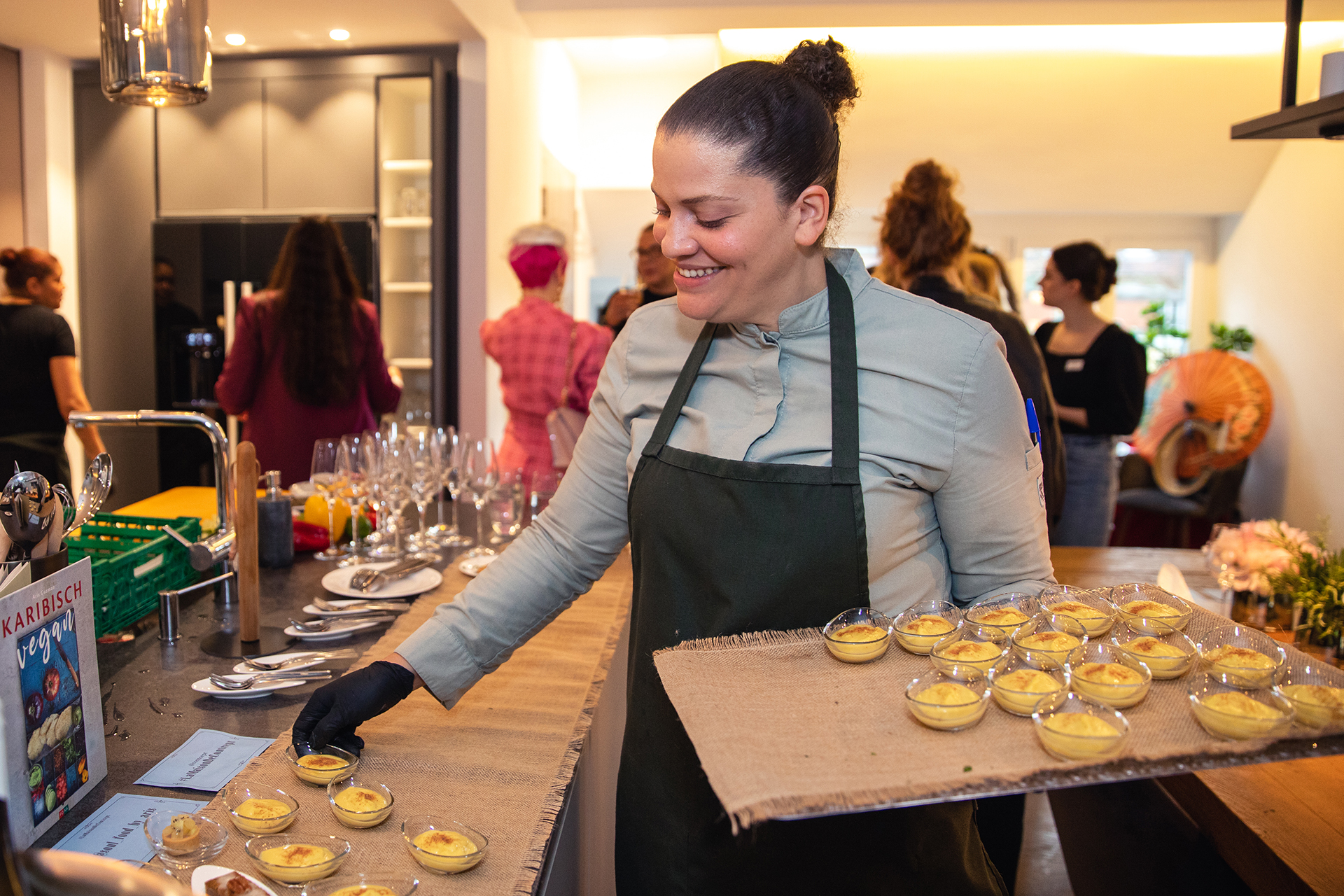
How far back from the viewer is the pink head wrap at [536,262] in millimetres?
3533

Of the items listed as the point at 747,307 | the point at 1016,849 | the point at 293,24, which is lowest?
the point at 1016,849

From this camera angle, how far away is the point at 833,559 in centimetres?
116

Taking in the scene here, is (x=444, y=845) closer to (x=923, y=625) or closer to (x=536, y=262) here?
(x=923, y=625)

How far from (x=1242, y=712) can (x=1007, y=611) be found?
0.91 feet

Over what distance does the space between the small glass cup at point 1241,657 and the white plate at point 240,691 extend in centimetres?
115

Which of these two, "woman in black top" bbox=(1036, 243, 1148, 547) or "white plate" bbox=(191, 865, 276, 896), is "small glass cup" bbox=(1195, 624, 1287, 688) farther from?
"woman in black top" bbox=(1036, 243, 1148, 547)

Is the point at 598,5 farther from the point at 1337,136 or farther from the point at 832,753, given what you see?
the point at 832,753

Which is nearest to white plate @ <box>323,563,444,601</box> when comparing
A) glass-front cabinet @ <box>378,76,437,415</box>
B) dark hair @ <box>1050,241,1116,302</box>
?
dark hair @ <box>1050,241,1116,302</box>

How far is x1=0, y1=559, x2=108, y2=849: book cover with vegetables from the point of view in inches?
38.1

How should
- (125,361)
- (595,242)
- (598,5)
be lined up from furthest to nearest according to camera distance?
(595,242) → (125,361) → (598,5)

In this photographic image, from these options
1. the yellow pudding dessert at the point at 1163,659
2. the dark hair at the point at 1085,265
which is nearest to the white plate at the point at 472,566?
the yellow pudding dessert at the point at 1163,659

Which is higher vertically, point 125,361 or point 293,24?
point 293,24

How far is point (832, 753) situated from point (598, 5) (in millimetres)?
4651

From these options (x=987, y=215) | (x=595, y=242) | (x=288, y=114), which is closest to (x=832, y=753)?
(x=288, y=114)
